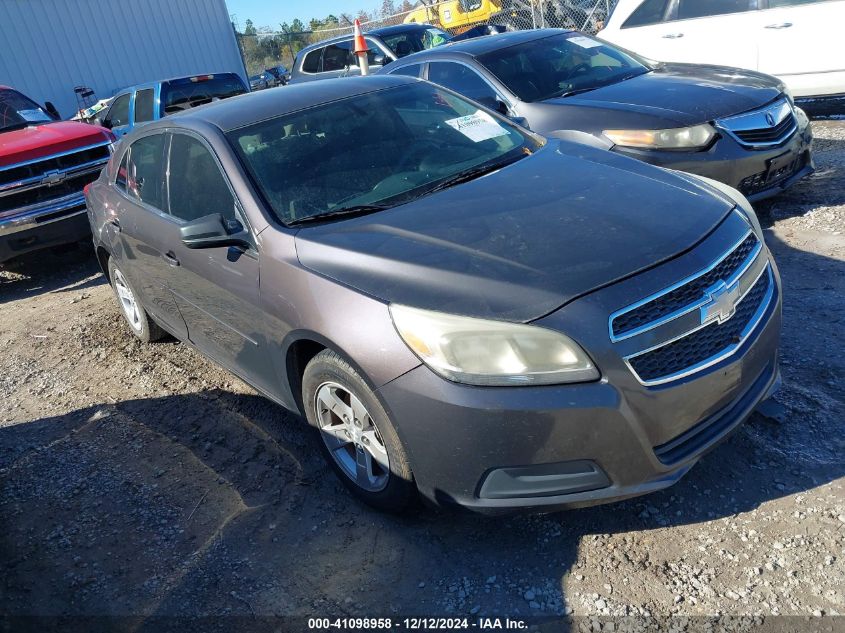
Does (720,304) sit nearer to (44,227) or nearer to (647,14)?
(44,227)

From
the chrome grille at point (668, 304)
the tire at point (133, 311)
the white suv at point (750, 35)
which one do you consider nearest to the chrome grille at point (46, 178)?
the tire at point (133, 311)

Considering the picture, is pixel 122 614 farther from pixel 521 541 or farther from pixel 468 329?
pixel 468 329

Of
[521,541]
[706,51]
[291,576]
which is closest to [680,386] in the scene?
[521,541]

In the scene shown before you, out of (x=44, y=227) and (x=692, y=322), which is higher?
(x=692, y=322)

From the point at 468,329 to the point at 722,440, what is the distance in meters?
1.04

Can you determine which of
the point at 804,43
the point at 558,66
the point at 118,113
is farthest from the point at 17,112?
the point at 804,43

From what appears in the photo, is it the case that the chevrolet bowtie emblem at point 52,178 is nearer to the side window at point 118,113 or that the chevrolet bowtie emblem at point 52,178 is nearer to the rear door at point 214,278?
the side window at point 118,113

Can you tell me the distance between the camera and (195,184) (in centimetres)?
360

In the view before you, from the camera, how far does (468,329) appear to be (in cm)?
230

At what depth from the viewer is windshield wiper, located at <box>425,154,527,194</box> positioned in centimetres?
323

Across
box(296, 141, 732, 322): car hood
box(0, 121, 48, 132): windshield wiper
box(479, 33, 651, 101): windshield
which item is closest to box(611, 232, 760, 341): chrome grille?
box(296, 141, 732, 322): car hood

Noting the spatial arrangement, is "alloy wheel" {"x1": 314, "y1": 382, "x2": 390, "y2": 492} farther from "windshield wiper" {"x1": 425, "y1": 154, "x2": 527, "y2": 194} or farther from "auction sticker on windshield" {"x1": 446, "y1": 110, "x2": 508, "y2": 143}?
"auction sticker on windshield" {"x1": 446, "y1": 110, "x2": 508, "y2": 143}

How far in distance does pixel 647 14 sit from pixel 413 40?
4985 mm

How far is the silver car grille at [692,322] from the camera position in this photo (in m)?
2.25
